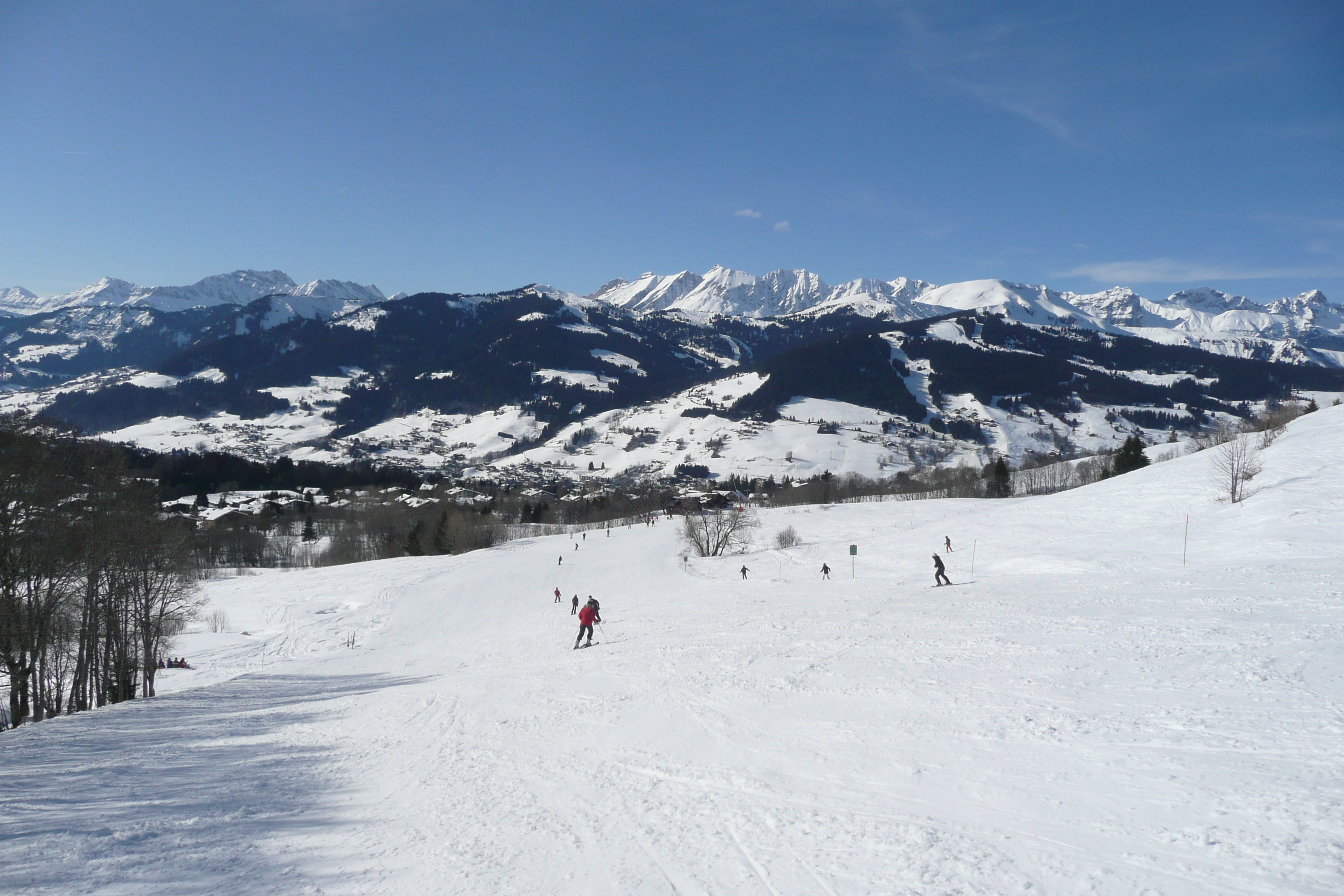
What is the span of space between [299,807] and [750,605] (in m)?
21.3

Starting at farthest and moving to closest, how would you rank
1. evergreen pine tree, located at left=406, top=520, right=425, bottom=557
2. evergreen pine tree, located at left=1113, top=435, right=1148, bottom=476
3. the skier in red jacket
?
→ evergreen pine tree, located at left=406, top=520, right=425, bottom=557 → evergreen pine tree, located at left=1113, top=435, right=1148, bottom=476 → the skier in red jacket

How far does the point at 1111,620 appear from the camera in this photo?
17.3 metres

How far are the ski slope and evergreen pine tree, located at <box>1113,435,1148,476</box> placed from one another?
6842 cm

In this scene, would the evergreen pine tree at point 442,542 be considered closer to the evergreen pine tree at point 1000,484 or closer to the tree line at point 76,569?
the tree line at point 76,569

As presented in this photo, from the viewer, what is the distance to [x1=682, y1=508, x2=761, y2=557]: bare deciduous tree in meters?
65.6

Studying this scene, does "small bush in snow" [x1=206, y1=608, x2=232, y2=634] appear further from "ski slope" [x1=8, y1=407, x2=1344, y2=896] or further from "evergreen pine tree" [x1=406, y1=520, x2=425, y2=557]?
"evergreen pine tree" [x1=406, y1=520, x2=425, y2=557]

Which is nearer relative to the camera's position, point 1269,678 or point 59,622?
point 1269,678

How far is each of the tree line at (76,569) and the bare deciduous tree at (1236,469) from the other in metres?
56.7

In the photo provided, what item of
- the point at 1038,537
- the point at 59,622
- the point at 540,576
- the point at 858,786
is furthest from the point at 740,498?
the point at 858,786

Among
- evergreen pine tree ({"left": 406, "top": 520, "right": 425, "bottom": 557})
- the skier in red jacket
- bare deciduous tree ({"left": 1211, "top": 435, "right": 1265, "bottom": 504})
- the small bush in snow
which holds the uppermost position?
bare deciduous tree ({"left": 1211, "top": 435, "right": 1265, "bottom": 504})

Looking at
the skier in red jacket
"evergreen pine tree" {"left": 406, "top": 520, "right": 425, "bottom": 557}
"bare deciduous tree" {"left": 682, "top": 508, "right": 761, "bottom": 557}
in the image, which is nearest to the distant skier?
the skier in red jacket

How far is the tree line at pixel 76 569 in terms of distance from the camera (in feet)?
65.5

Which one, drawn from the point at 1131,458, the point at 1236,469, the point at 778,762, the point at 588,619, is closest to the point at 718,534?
the point at 1236,469

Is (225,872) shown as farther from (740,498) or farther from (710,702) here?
(740,498)
